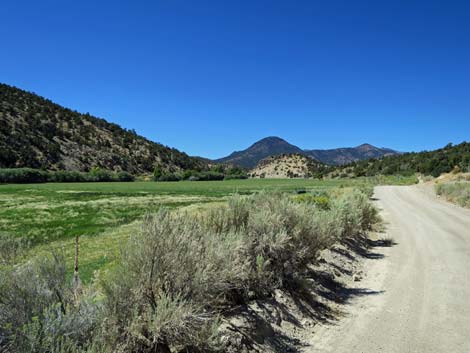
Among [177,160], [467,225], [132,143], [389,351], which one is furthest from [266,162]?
[389,351]

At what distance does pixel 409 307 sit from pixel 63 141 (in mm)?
94367

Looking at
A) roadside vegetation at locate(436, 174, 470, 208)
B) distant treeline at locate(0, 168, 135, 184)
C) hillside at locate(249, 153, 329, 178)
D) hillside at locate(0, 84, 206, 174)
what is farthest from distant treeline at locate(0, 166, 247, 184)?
roadside vegetation at locate(436, 174, 470, 208)

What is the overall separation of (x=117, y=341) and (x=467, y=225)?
17.5 meters

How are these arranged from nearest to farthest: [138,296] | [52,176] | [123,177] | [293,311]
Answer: [138,296] → [293,311] → [52,176] → [123,177]

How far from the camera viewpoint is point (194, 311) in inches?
157

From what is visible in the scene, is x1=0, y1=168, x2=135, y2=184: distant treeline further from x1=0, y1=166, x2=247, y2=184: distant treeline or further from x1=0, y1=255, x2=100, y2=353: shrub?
x1=0, y1=255, x2=100, y2=353: shrub

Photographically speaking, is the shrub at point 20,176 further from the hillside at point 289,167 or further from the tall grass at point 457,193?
the hillside at point 289,167

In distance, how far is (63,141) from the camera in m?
88.8

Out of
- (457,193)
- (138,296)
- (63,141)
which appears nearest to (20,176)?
(63,141)

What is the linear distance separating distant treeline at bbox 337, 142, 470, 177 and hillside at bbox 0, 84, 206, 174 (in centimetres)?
6075

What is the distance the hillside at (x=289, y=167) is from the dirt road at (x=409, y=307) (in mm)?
122669

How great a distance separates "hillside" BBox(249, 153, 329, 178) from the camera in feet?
463

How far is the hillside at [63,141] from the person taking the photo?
2933 inches

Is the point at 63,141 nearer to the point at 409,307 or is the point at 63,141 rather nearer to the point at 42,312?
the point at 409,307
